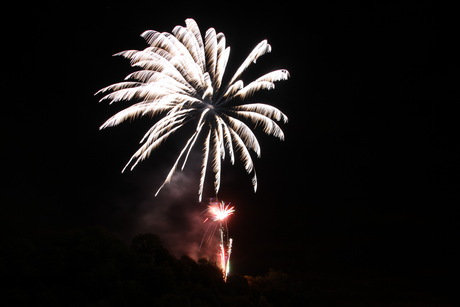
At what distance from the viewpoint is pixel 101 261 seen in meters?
27.4

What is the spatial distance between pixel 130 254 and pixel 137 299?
4943mm

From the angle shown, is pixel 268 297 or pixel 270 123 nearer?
pixel 270 123

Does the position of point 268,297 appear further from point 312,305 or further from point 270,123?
point 270,123

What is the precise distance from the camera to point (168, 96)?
2711 centimetres

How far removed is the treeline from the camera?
74.1 feet

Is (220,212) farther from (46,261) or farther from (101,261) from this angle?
(46,261)

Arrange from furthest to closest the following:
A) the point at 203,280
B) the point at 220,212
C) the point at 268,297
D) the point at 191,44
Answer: the point at 268,297
the point at 220,212
the point at 203,280
the point at 191,44

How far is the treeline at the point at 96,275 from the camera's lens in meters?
22.6

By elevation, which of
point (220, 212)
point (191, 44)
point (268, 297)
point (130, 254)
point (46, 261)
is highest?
point (191, 44)

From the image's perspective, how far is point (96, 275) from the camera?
25.2 metres

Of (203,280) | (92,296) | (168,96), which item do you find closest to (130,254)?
(92,296)

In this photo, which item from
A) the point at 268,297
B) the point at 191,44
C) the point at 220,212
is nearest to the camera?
the point at 191,44

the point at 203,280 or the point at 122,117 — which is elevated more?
the point at 122,117

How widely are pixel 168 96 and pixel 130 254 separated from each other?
12.3m
